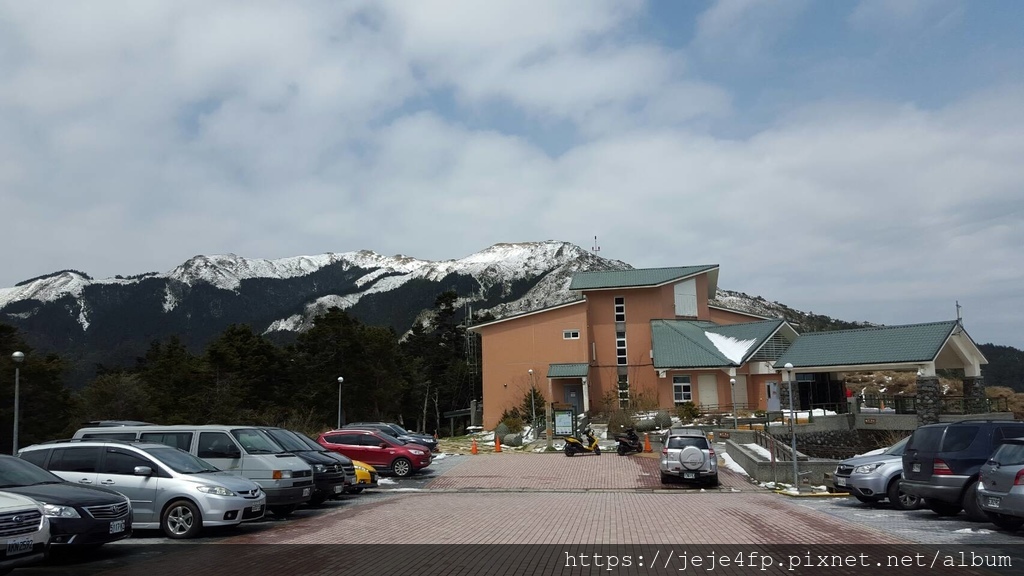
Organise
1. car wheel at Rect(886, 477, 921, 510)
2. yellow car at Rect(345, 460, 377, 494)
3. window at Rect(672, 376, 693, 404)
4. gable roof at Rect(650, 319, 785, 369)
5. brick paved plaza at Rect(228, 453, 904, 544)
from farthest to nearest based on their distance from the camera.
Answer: window at Rect(672, 376, 693, 404) < gable roof at Rect(650, 319, 785, 369) < yellow car at Rect(345, 460, 377, 494) < car wheel at Rect(886, 477, 921, 510) < brick paved plaza at Rect(228, 453, 904, 544)

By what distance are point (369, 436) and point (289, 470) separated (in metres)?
9.94

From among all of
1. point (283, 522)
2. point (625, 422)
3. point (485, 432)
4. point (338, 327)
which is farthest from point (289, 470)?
point (338, 327)

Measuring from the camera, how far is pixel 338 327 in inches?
2375

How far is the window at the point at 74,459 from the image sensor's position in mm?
13047

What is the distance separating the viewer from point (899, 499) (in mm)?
15594

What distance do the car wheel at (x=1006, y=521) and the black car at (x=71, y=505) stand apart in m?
13.0

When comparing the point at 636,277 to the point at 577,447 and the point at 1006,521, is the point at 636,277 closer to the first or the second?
the point at 577,447

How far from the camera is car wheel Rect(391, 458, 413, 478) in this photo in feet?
79.7

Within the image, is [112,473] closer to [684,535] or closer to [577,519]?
[577,519]

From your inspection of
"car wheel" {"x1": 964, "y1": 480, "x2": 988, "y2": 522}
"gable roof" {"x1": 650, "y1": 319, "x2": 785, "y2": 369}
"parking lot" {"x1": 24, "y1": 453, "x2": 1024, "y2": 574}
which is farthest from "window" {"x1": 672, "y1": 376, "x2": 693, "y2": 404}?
"car wheel" {"x1": 964, "y1": 480, "x2": 988, "y2": 522}

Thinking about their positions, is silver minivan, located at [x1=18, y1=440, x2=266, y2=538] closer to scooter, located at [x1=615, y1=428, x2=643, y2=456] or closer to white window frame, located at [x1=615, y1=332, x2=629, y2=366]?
scooter, located at [x1=615, y1=428, x2=643, y2=456]

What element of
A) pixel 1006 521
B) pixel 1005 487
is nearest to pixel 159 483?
pixel 1005 487

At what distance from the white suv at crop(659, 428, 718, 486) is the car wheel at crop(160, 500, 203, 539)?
13.6 meters

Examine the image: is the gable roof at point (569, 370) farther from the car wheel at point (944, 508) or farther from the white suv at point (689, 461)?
the car wheel at point (944, 508)
